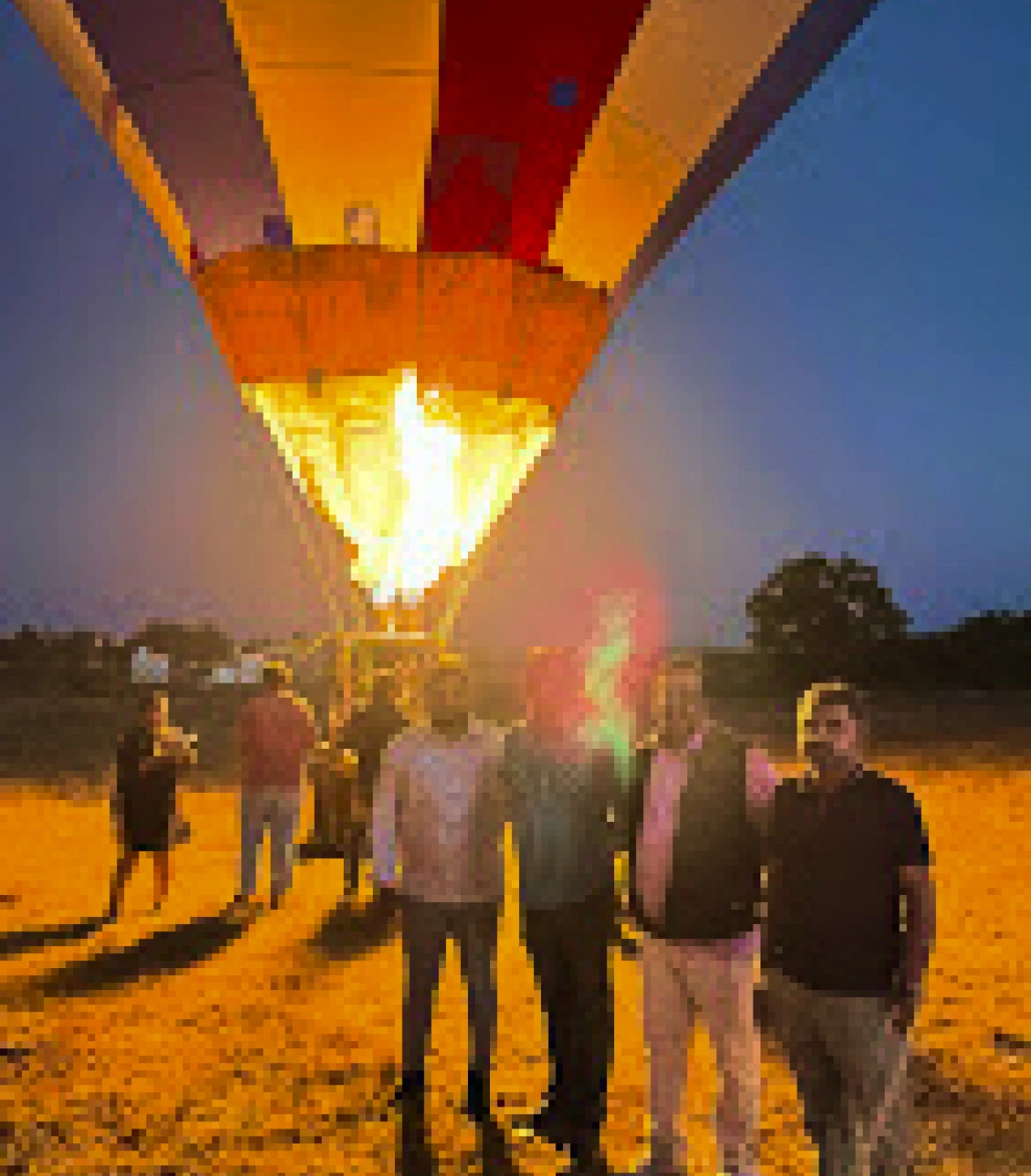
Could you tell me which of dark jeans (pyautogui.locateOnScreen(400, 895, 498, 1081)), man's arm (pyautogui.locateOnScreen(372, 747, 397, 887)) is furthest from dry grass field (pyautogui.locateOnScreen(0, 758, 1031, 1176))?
man's arm (pyautogui.locateOnScreen(372, 747, 397, 887))

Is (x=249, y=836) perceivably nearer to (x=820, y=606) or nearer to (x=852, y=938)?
(x=852, y=938)

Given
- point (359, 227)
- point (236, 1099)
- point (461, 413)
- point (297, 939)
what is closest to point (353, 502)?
point (461, 413)

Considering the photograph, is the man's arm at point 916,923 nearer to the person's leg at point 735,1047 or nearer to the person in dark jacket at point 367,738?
the person's leg at point 735,1047

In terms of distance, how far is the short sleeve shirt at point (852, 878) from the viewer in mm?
3559

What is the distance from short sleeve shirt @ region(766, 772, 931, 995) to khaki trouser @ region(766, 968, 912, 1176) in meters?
0.07

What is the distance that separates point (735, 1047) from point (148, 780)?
5.77 metres

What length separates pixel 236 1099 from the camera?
5.54 metres

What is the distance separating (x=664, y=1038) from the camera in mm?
4293

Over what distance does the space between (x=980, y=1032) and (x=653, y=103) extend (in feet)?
23.0

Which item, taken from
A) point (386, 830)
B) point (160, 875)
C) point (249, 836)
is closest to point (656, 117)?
point (249, 836)

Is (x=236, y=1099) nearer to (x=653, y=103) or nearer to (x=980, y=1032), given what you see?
(x=980, y=1032)

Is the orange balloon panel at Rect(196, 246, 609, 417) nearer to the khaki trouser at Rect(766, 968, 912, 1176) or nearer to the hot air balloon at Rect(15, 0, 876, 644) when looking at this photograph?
the hot air balloon at Rect(15, 0, 876, 644)

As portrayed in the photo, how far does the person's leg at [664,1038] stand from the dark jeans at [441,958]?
35.2 inches

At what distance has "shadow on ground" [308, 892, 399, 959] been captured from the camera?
8.24m
